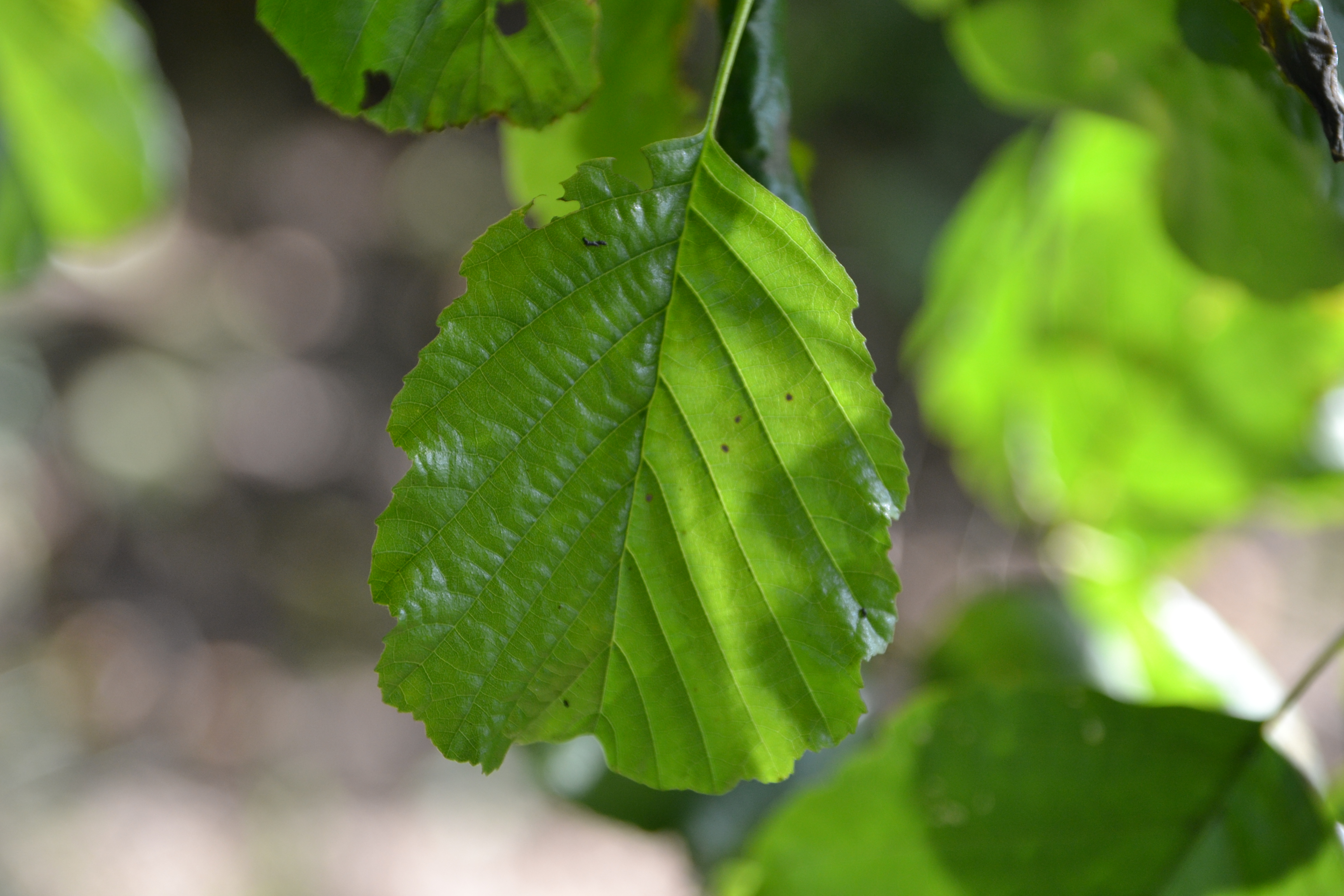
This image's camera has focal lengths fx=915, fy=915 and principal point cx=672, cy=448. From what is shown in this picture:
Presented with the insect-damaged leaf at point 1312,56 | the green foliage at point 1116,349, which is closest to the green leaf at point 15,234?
the green foliage at point 1116,349

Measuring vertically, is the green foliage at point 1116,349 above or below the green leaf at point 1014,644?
above

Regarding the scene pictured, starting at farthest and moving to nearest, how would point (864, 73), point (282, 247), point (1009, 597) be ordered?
point (282, 247) → point (864, 73) → point (1009, 597)

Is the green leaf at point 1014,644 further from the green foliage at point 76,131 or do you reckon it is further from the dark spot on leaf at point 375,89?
the green foliage at point 76,131

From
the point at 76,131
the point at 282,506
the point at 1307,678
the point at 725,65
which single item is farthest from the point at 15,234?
the point at 282,506

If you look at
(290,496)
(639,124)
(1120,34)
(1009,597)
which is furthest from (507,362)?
(290,496)

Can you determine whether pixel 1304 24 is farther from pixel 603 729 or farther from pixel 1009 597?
pixel 1009 597

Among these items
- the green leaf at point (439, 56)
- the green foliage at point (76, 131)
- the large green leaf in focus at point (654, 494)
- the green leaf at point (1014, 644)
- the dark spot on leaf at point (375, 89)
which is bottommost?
the green leaf at point (1014, 644)

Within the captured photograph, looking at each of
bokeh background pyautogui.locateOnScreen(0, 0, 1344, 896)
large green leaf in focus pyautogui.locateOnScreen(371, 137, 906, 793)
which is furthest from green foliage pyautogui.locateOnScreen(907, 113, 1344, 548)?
bokeh background pyautogui.locateOnScreen(0, 0, 1344, 896)

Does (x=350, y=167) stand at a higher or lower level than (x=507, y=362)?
lower
